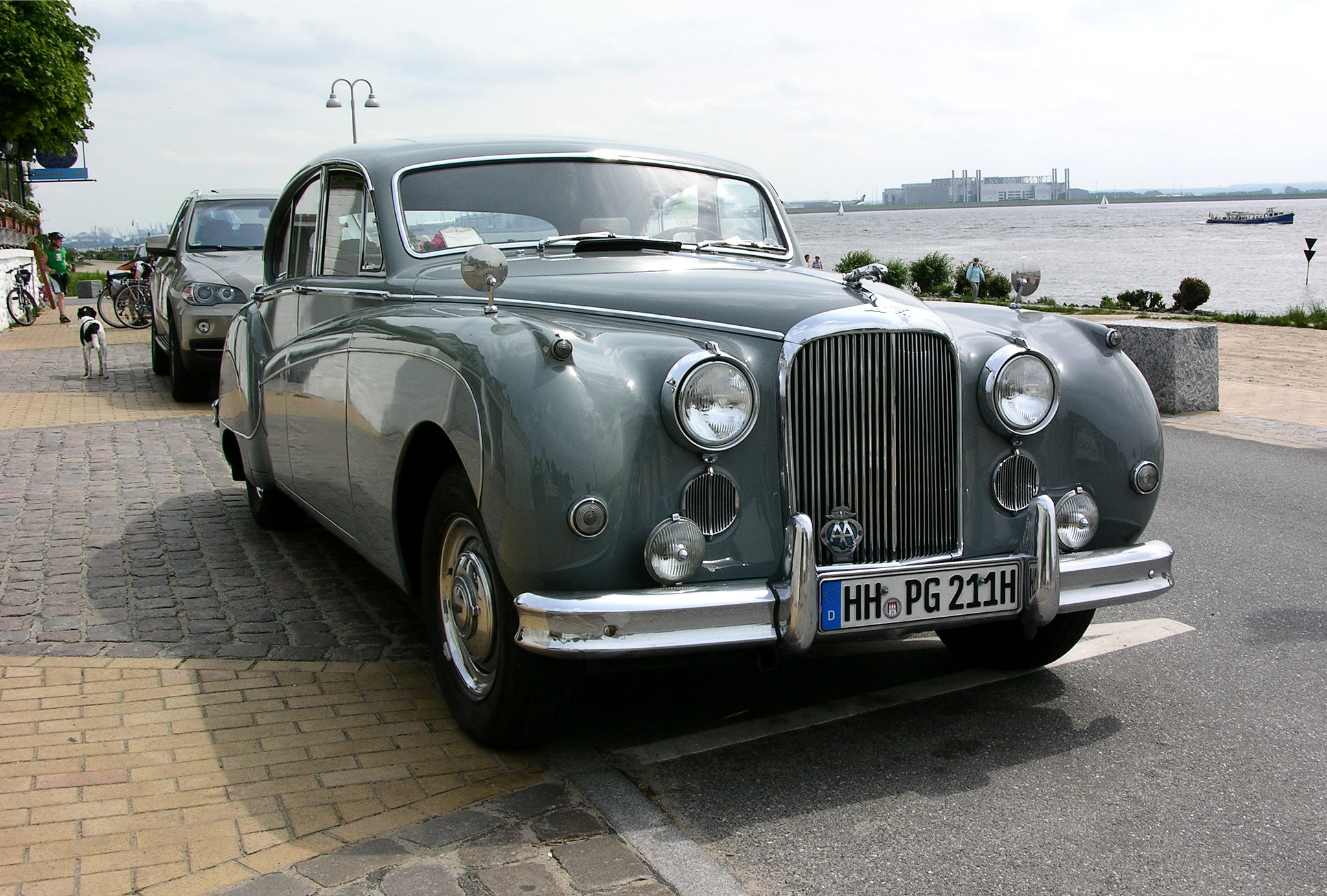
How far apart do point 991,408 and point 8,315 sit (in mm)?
23228

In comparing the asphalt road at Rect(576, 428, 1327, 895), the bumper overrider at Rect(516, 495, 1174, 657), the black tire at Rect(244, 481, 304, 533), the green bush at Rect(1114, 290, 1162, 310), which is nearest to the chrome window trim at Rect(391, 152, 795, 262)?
the asphalt road at Rect(576, 428, 1327, 895)

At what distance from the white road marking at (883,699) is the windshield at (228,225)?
10070mm

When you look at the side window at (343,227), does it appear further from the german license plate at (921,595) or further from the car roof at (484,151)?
the german license plate at (921,595)

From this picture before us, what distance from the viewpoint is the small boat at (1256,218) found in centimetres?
14175

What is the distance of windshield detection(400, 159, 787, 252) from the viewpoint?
4652 mm

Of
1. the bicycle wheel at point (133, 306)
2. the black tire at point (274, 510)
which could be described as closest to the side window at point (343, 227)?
the black tire at point (274, 510)

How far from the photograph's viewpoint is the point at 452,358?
361cm

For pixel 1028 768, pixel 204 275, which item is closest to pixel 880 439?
pixel 1028 768

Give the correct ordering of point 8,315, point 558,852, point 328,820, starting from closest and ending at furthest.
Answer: point 558,852 → point 328,820 → point 8,315

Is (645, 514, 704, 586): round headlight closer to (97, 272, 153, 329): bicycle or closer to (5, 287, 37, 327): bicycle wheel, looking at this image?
(97, 272, 153, 329): bicycle

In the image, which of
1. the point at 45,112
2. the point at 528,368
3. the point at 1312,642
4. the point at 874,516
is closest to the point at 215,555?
the point at 528,368

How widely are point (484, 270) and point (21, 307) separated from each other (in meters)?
22.3

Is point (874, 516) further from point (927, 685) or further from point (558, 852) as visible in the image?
point (558, 852)

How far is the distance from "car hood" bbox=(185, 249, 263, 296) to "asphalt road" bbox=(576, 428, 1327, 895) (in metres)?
8.61
